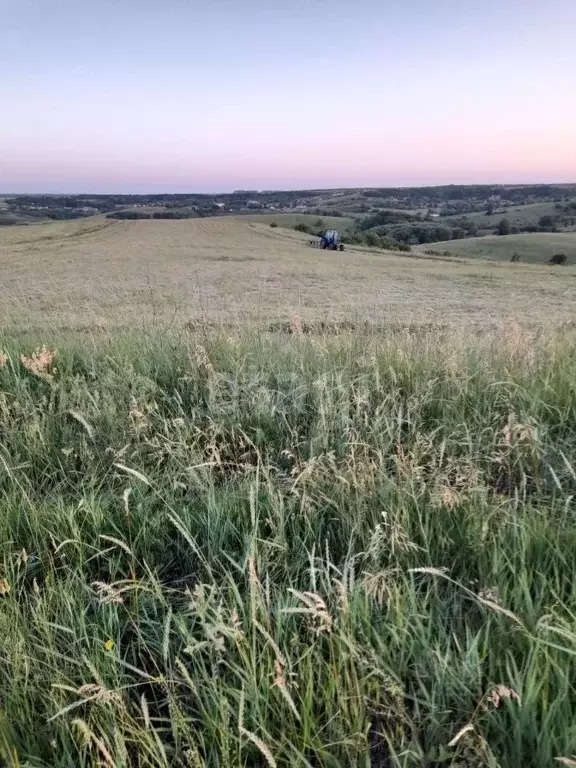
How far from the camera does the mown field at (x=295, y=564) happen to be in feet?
4.33

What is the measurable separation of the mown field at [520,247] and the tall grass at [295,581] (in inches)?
2072

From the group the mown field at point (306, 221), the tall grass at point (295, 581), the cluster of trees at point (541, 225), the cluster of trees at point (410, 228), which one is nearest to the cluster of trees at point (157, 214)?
the mown field at point (306, 221)

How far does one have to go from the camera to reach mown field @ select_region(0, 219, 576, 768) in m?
1.32

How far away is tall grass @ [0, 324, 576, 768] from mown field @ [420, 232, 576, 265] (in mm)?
52634

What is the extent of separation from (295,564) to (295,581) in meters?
0.12

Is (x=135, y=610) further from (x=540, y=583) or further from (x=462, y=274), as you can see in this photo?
(x=462, y=274)

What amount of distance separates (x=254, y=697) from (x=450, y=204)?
453 ft

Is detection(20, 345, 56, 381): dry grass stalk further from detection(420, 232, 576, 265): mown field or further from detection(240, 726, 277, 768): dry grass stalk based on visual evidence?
detection(420, 232, 576, 265): mown field

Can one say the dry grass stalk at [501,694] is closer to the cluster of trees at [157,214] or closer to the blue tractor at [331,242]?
the blue tractor at [331,242]

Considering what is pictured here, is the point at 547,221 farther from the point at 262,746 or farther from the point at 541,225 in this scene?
the point at 262,746

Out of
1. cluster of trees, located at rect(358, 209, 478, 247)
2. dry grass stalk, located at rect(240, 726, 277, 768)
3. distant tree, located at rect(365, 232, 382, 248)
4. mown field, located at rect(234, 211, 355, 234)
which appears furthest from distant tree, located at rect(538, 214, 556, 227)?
dry grass stalk, located at rect(240, 726, 277, 768)

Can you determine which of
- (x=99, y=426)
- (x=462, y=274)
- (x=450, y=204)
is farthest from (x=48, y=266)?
(x=450, y=204)

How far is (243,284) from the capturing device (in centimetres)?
2438

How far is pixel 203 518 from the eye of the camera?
2.18 metres
